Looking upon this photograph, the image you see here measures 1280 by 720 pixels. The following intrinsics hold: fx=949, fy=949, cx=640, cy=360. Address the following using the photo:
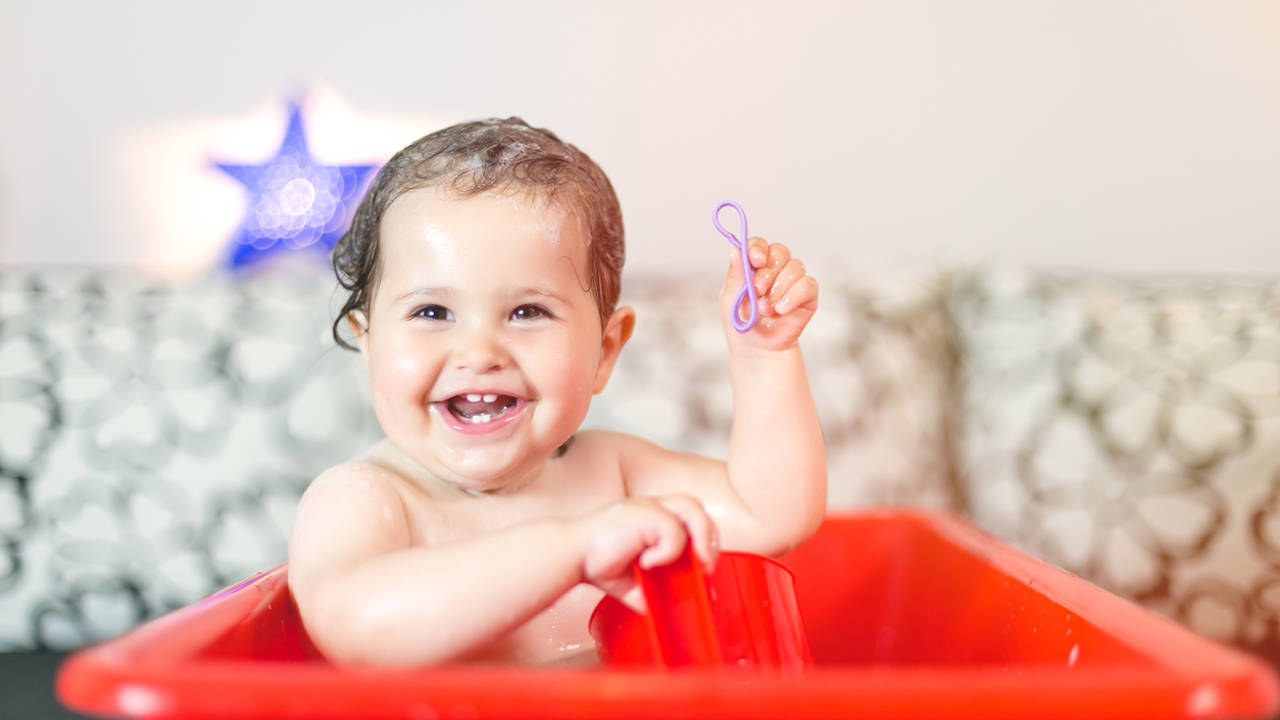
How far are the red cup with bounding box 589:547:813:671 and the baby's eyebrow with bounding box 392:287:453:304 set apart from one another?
20 centimetres

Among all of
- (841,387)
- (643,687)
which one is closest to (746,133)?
(841,387)

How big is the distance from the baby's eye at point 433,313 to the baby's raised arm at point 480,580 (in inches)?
5.7

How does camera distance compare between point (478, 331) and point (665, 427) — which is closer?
point (478, 331)

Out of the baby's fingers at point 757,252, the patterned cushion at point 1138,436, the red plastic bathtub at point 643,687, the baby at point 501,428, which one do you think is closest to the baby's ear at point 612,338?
the baby at point 501,428

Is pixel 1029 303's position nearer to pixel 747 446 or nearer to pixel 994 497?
pixel 994 497

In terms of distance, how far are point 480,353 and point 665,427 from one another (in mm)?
505

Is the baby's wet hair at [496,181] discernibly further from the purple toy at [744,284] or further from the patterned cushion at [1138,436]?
the patterned cushion at [1138,436]

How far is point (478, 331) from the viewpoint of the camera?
551mm

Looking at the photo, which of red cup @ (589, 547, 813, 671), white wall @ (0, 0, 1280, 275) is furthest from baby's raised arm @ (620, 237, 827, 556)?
white wall @ (0, 0, 1280, 275)

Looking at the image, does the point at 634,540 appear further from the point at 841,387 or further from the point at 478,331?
the point at 841,387

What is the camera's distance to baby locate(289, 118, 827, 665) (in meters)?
0.46

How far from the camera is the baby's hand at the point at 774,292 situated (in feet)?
1.99

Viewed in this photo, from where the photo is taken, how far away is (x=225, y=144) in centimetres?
131

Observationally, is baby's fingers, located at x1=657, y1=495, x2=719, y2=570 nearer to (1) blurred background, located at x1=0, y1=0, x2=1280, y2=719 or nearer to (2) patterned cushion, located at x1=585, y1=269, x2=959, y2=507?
(2) patterned cushion, located at x1=585, y1=269, x2=959, y2=507
